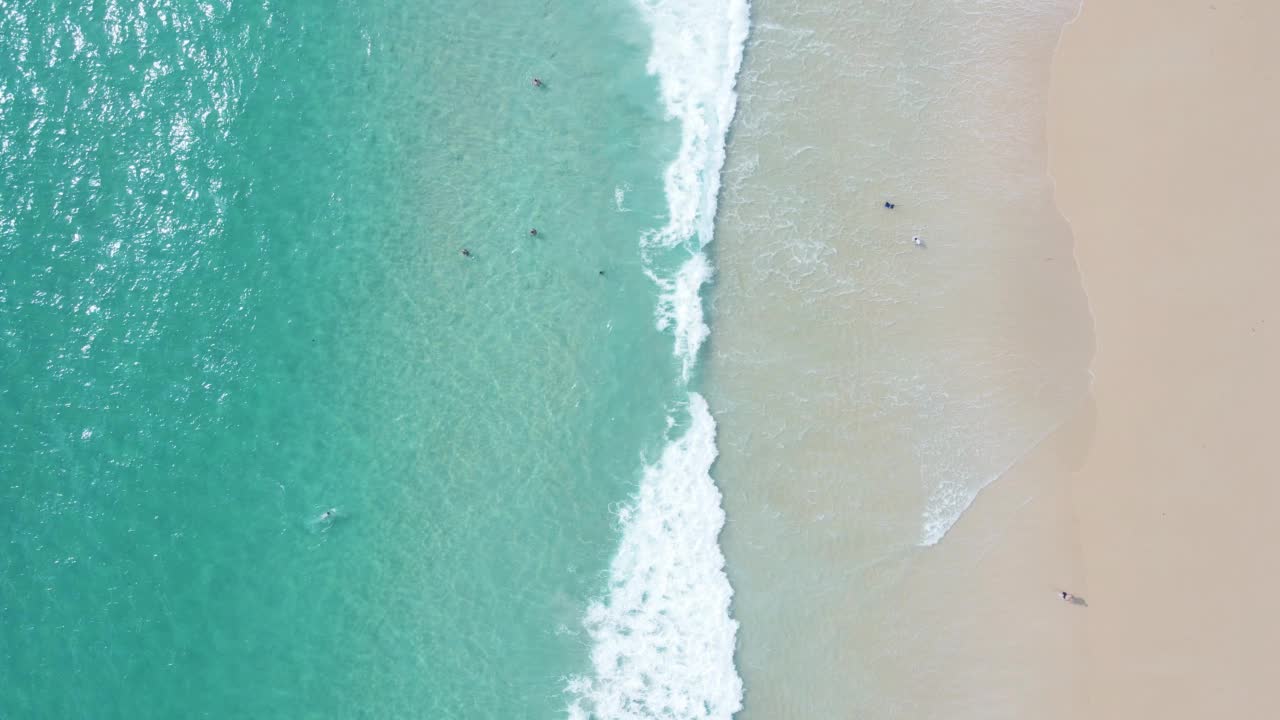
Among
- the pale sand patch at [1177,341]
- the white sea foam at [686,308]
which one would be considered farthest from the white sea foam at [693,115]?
the pale sand patch at [1177,341]

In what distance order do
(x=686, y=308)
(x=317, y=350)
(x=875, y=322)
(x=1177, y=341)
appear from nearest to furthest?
(x=1177, y=341), (x=875, y=322), (x=686, y=308), (x=317, y=350)

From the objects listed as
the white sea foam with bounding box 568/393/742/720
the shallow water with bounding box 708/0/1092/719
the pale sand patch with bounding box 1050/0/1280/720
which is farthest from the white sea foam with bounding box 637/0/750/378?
the pale sand patch with bounding box 1050/0/1280/720

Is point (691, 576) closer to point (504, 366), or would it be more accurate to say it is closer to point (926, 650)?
point (926, 650)

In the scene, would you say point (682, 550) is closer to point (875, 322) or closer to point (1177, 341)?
point (875, 322)

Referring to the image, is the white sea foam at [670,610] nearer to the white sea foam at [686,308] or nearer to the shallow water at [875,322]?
the shallow water at [875,322]

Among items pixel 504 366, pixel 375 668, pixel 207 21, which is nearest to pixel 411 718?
pixel 375 668

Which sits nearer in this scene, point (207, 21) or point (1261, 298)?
point (1261, 298)

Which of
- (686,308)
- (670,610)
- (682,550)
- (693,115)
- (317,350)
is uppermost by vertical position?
(693,115)

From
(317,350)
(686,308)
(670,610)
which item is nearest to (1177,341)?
(686,308)
